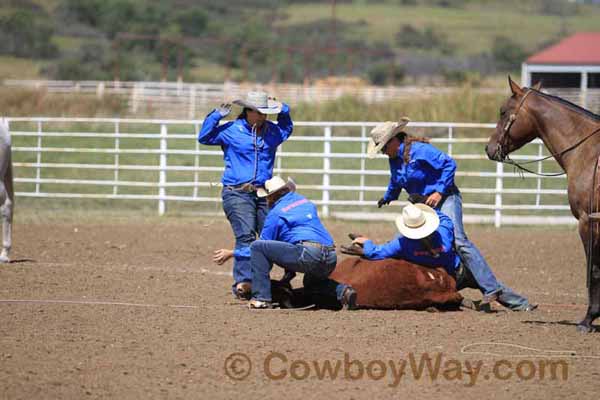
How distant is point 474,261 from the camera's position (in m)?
8.13

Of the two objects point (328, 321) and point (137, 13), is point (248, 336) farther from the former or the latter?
point (137, 13)

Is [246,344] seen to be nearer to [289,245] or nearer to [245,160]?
[289,245]

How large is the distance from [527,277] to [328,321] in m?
4.01

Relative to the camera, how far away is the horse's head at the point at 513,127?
313 inches

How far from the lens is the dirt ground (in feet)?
18.7

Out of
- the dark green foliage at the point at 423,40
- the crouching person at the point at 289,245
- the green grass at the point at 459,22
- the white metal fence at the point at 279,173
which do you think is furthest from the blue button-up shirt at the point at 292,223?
the dark green foliage at the point at 423,40

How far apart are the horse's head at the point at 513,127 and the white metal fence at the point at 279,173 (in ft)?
22.0

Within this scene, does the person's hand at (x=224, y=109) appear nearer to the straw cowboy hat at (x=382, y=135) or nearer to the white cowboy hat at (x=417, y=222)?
the straw cowboy hat at (x=382, y=135)

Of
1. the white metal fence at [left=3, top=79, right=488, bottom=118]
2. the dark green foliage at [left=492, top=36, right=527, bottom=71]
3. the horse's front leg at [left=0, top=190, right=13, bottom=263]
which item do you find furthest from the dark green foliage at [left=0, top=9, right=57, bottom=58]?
the horse's front leg at [left=0, top=190, right=13, bottom=263]

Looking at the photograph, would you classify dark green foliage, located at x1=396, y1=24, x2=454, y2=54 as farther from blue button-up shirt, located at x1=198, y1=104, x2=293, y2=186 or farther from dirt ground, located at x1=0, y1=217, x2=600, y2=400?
blue button-up shirt, located at x1=198, y1=104, x2=293, y2=186

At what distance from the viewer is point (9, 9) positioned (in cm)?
6153

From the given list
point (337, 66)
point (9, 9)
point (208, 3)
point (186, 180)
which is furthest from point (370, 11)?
point (186, 180)

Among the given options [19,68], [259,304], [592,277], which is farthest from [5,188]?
[19,68]

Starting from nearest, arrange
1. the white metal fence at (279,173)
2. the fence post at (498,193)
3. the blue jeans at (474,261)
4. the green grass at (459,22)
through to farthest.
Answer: the blue jeans at (474,261) → the fence post at (498,193) → the white metal fence at (279,173) → the green grass at (459,22)
